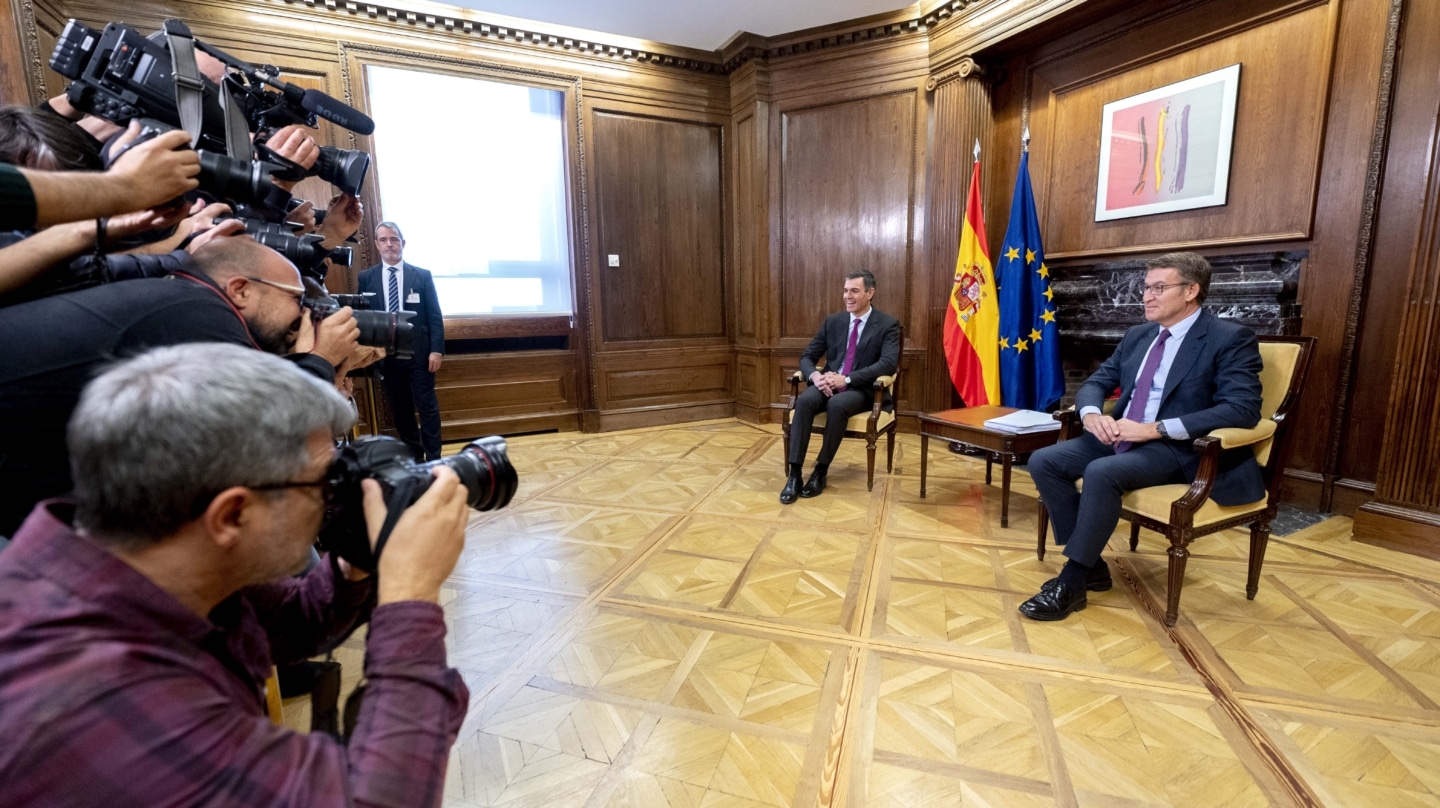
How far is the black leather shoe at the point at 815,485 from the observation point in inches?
131

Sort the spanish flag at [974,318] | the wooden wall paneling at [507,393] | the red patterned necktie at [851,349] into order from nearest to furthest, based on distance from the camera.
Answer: the red patterned necktie at [851,349]
the spanish flag at [974,318]
the wooden wall paneling at [507,393]

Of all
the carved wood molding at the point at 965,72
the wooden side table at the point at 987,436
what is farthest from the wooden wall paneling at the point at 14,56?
the carved wood molding at the point at 965,72

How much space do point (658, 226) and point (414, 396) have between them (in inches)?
93.8

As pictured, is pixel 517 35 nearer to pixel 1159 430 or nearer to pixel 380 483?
pixel 1159 430

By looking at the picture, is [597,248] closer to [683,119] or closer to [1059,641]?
[683,119]

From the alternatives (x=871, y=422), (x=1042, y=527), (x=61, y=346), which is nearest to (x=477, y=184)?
(x=871, y=422)

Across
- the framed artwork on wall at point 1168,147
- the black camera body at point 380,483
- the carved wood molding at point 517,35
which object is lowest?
the black camera body at point 380,483

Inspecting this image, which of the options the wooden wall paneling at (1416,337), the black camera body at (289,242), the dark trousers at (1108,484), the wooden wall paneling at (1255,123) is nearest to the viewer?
the black camera body at (289,242)

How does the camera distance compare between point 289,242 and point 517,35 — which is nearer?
point 289,242

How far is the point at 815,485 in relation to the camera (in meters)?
3.35

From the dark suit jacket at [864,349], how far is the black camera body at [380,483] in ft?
9.26

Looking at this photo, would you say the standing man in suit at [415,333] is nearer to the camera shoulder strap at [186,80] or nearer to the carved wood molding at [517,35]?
the carved wood molding at [517,35]

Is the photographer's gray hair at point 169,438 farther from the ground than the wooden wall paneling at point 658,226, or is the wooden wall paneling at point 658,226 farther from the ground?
the wooden wall paneling at point 658,226

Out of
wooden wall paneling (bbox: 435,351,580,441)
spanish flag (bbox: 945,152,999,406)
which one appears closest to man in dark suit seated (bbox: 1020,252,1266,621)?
spanish flag (bbox: 945,152,999,406)
